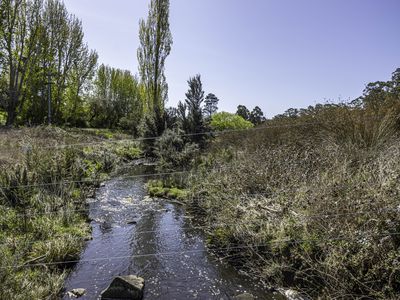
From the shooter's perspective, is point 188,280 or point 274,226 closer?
point 188,280

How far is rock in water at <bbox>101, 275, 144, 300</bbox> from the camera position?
3.37 metres

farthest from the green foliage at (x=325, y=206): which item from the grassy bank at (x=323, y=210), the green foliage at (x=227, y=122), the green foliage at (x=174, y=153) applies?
the green foliage at (x=227, y=122)

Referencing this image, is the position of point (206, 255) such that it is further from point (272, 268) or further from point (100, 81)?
point (100, 81)

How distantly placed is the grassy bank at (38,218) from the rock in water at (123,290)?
25.1 inches

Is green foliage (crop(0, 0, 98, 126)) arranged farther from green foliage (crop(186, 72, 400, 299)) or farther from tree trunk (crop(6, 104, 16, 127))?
green foliage (crop(186, 72, 400, 299))

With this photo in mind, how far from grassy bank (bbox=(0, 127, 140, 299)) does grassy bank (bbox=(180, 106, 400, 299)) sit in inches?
101

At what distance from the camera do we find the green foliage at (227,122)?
50.9ft

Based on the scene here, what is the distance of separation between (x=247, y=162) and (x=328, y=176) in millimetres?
1865

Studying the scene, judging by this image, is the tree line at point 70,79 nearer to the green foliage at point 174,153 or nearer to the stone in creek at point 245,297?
the green foliage at point 174,153

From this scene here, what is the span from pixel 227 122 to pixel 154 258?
1202cm

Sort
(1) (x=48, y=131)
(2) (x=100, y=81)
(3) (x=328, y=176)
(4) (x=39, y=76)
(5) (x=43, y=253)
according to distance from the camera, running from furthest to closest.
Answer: (2) (x=100, y=81) < (4) (x=39, y=76) < (1) (x=48, y=131) < (3) (x=328, y=176) < (5) (x=43, y=253)

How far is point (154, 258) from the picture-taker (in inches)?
176

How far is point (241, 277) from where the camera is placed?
12.8 feet

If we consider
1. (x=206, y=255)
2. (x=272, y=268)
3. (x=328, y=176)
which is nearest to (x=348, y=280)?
(x=272, y=268)
